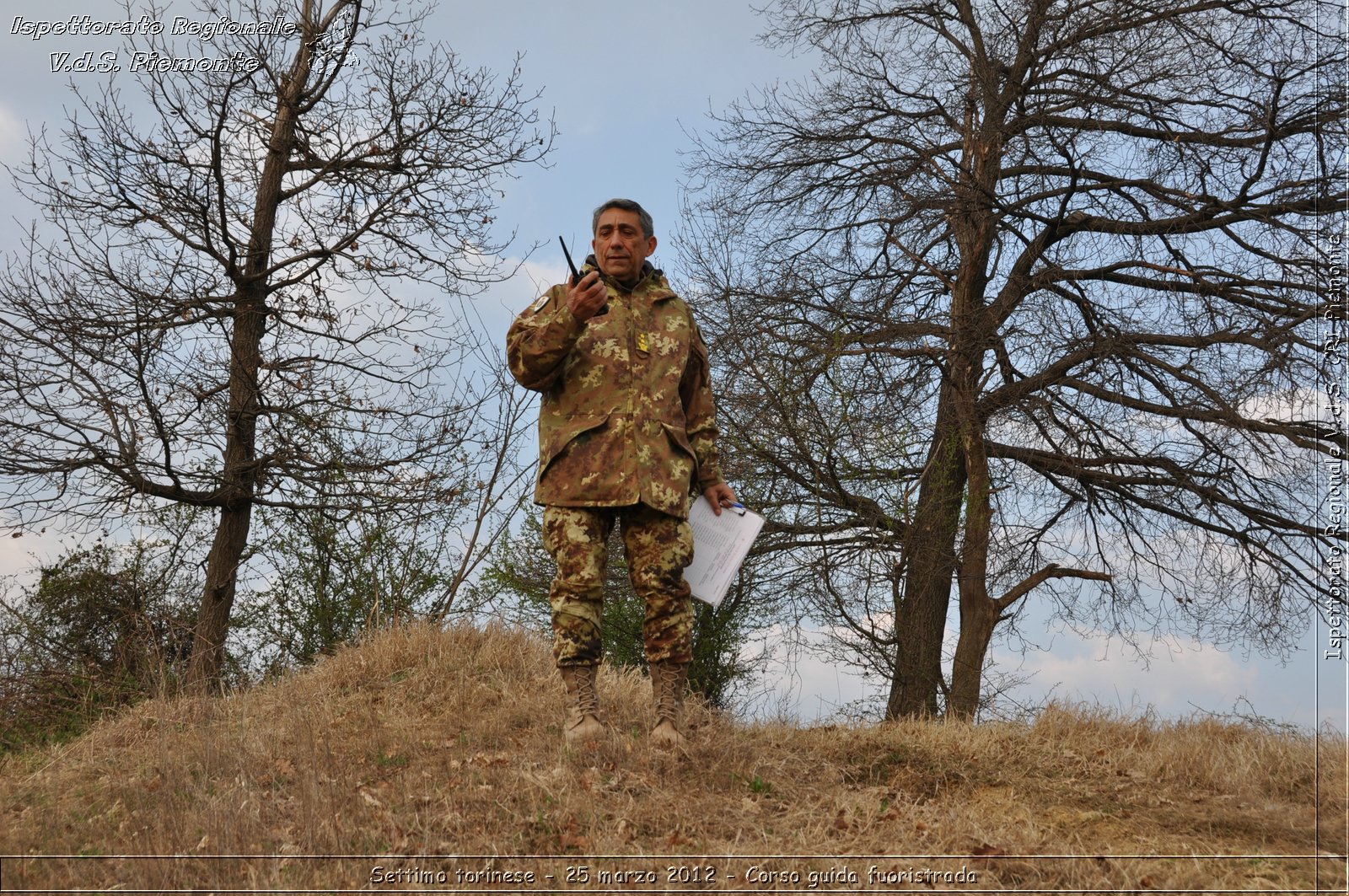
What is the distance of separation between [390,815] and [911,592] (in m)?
7.07

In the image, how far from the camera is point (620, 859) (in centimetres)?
398

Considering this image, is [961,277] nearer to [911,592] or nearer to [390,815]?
[911,592]

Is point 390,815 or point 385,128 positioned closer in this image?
point 390,815

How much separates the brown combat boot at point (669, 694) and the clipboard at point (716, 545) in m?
0.39

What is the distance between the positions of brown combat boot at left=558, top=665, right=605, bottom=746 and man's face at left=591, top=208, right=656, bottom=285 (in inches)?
77.3

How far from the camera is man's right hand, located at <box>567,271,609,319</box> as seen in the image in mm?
4805

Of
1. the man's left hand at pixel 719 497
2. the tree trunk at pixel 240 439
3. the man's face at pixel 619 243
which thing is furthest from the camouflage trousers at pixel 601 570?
the tree trunk at pixel 240 439

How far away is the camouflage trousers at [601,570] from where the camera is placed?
5.17 meters

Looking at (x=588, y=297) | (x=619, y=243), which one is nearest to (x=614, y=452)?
(x=588, y=297)

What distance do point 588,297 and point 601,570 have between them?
1.36m

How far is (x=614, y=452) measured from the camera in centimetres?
509

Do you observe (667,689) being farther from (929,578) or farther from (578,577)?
(929,578)

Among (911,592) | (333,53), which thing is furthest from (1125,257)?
(333,53)

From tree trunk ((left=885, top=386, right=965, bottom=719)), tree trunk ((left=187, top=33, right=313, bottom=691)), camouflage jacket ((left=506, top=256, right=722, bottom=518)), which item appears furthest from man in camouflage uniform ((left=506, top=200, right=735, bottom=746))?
tree trunk ((left=187, top=33, right=313, bottom=691))
